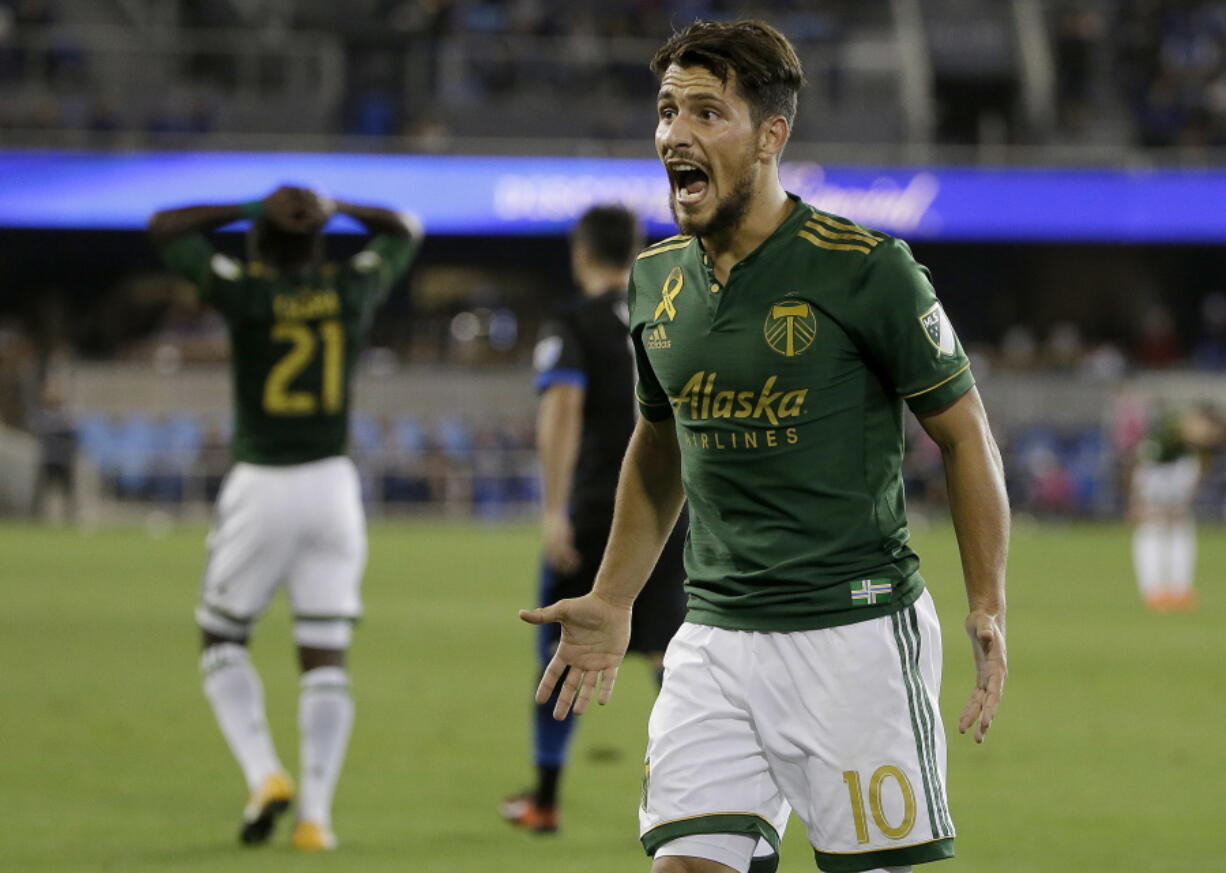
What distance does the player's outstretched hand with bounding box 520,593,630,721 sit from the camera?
434 cm

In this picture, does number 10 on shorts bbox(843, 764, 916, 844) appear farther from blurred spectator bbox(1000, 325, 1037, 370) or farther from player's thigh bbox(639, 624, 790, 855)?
blurred spectator bbox(1000, 325, 1037, 370)

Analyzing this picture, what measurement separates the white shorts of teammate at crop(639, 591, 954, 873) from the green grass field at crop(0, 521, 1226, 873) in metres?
2.92

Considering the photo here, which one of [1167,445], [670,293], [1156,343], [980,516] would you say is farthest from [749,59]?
[1156,343]

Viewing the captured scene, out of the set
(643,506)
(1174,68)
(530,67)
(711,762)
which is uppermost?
(1174,68)

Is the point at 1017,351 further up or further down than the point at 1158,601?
further up

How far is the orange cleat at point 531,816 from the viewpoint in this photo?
7.62 meters

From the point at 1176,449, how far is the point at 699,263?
16.0m

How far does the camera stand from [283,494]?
7328 millimetres

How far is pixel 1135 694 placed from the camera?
12.3 meters

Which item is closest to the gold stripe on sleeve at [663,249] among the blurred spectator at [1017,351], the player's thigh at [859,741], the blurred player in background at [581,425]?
the player's thigh at [859,741]

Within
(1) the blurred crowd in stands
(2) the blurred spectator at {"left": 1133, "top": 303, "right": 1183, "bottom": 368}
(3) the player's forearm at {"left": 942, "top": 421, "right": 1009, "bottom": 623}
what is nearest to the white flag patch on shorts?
(3) the player's forearm at {"left": 942, "top": 421, "right": 1009, "bottom": 623}

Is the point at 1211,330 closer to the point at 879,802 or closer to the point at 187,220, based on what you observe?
the point at 187,220

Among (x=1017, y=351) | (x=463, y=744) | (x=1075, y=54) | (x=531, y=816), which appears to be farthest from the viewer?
(x=1075, y=54)

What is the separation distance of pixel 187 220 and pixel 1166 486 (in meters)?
14.1
